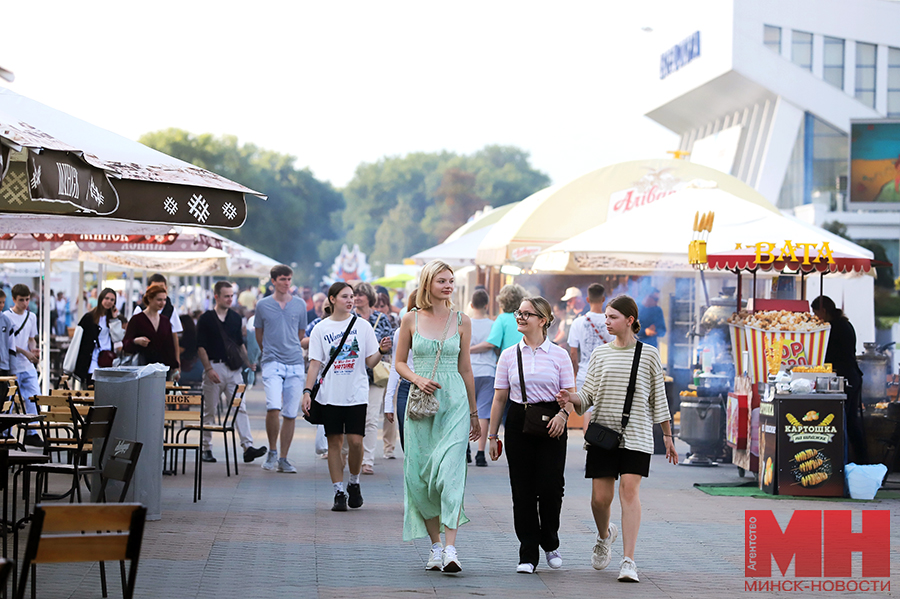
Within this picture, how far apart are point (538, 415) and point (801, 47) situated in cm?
5644

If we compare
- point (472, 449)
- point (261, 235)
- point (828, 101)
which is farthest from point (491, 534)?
point (261, 235)

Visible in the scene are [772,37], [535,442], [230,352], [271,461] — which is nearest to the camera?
[535,442]

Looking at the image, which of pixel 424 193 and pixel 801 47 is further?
pixel 424 193

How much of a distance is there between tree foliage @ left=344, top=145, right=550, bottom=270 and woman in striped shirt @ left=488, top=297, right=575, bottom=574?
123499 mm

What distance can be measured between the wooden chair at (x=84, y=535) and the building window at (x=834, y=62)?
58.7 metres

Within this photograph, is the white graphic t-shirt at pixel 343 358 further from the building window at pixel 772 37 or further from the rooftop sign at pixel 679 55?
the rooftop sign at pixel 679 55

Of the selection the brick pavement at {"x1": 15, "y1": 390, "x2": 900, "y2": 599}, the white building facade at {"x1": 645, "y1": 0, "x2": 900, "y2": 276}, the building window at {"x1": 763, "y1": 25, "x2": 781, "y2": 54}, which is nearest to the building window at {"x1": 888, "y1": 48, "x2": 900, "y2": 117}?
the white building facade at {"x1": 645, "y1": 0, "x2": 900, "y2": 276}

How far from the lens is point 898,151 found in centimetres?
4369

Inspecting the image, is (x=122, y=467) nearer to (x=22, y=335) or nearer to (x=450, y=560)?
(x=450, y=560)

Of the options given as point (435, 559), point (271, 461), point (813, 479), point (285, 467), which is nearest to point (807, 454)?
point (813, 479)

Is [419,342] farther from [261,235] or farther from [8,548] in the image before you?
[261,235]

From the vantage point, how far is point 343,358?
30.8 feet

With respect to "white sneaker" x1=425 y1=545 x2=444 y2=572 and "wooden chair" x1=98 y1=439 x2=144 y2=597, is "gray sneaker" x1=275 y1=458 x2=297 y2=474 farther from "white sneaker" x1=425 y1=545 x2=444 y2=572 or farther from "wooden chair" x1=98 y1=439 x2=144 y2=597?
"wooden chair" x1=98 y1=439 x2=144 y2=597

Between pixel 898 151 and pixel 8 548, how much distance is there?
42.2 metres
